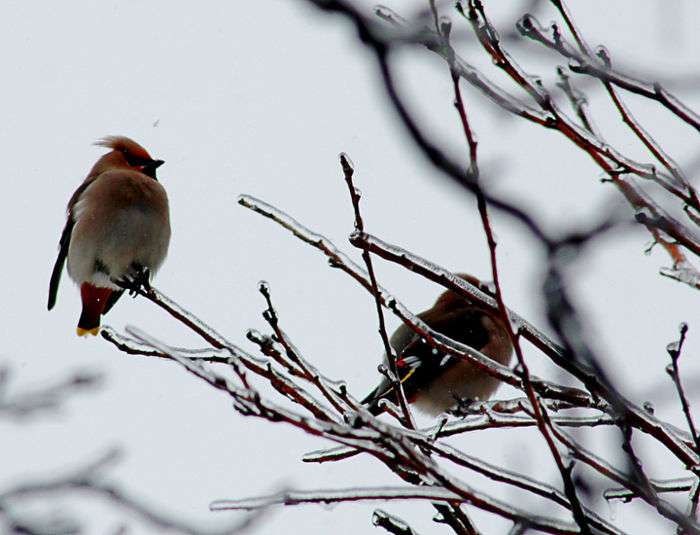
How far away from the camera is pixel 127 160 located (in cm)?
727

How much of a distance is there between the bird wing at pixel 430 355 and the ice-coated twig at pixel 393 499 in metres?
3.06

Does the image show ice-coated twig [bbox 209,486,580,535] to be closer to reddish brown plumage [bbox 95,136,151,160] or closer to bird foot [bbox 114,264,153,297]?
bird foot [bbox 114,264,153,297]

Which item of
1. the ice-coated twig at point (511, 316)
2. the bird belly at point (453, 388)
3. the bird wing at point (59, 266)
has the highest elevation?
the bird wing at point (59, 266)

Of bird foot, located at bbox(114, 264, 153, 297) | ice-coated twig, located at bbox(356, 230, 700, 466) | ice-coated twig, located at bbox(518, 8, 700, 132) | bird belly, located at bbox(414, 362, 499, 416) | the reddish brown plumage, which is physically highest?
the reddish brown plumage

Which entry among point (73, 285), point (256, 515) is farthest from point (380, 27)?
point (73, 285)

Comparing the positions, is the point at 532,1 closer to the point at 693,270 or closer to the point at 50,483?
the point at 693,270

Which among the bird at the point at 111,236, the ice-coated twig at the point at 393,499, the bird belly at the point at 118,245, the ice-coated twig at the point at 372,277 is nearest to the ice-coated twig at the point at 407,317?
the ice-coated twig at the point at 372,277

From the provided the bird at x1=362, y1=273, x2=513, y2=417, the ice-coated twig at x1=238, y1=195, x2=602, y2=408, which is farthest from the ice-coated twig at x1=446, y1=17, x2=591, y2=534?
the bird at x1=362, y1=273, x2=513, y2=417

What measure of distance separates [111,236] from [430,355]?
221 centimetres

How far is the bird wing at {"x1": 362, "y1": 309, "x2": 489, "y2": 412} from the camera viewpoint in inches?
207

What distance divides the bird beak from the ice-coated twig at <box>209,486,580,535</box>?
5.66m

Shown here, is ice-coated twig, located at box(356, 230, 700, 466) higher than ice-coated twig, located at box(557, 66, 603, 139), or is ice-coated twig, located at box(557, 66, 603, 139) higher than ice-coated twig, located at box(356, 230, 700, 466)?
ice-coated twig, located at box(557, 66, 603, 139)

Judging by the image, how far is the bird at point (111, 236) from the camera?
6355 mm

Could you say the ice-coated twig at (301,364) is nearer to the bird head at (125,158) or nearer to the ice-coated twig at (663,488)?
the ice-coated twig at (663,488)
